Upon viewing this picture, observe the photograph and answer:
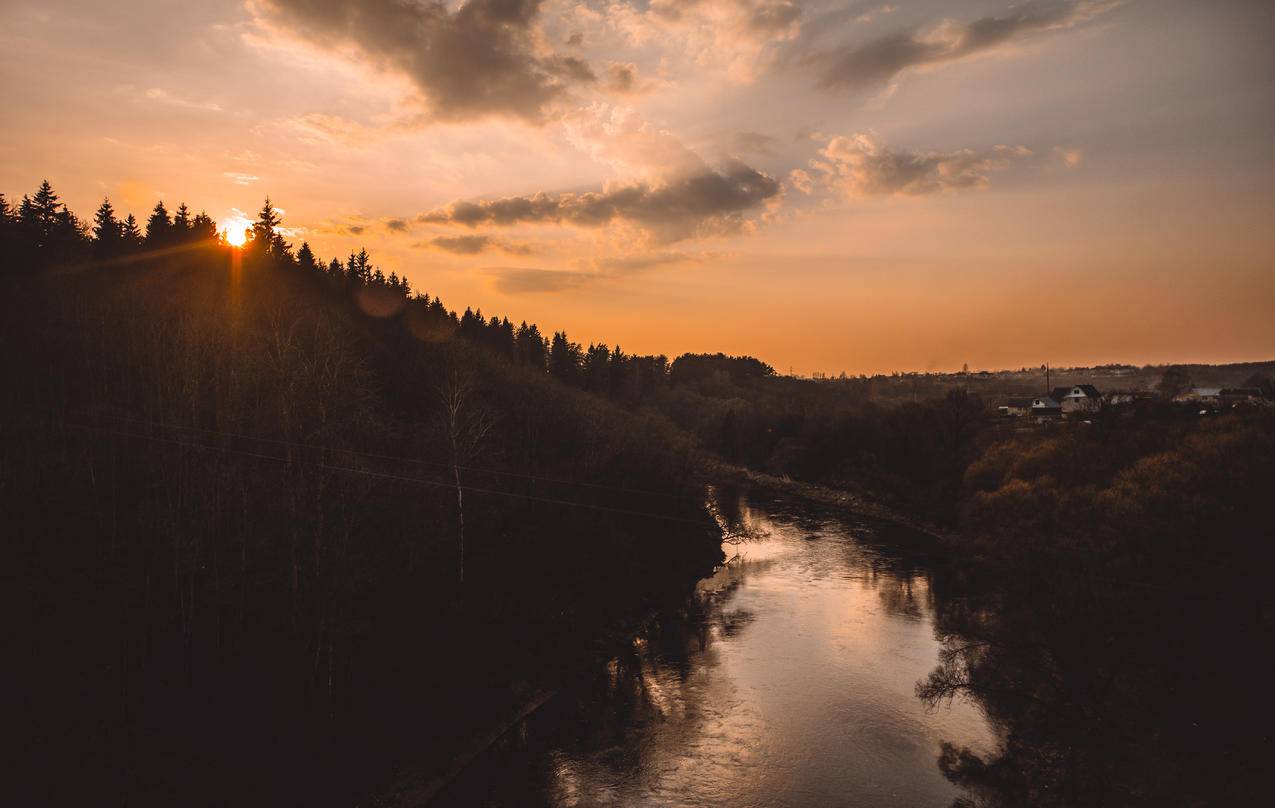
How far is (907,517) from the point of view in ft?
214

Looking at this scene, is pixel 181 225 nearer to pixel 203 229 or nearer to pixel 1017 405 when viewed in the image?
pixel 203 229

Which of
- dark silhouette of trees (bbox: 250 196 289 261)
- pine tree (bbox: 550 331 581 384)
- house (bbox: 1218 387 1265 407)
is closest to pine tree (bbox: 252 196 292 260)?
dark silhouette of trees (bbox: 250 196 289 261)

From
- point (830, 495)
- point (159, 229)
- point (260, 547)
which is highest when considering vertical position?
point (159, 229)

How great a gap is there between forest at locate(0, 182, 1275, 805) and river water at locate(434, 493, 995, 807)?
1.74 meters

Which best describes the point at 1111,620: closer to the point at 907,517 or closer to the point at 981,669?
the point at 981,669

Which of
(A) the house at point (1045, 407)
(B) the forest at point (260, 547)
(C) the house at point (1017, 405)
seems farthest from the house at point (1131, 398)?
(B) the forest at point (260, 547)

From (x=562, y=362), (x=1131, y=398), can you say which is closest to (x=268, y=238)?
(x=562, y=362)

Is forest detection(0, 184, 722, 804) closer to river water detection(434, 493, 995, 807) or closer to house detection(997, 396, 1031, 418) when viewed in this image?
river water detection(434, 493, 995, 807)

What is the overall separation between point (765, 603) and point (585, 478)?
1581 cm

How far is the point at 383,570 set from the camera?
28.9 meters

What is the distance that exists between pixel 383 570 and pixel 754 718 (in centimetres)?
1728

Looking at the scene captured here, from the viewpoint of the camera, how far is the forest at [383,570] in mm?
20000

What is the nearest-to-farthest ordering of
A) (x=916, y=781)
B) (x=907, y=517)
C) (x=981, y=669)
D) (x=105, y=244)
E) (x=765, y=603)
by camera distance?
1. (x=916, y=781)
2. (x=981, y=669)
3. (x=765, y=603)
4. (x=105, y=244)
5. (x=907, y=517)

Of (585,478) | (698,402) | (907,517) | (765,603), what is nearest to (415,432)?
(585,478)
